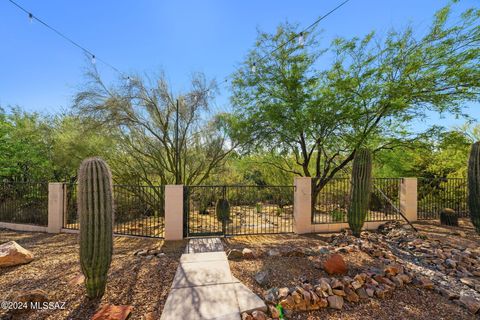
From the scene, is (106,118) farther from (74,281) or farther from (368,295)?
(368,295)

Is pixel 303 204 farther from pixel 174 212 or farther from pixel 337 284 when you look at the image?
pixel 174 212

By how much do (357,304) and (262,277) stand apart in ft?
4.23

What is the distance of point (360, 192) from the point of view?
5.45 meters

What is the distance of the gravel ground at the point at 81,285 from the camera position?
2645 mm

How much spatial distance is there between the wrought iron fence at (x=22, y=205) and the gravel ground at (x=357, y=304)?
7.37 m

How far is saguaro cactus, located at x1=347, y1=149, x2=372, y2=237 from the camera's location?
17.9 feet

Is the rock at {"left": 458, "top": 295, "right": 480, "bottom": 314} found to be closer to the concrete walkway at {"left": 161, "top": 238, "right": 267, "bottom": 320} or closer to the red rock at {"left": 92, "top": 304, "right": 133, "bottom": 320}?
the concrete walkway at {"left": 161, "top": 238, "right": 267, "bottom": 320}

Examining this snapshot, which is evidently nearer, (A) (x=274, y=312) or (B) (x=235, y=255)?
(A) (x=274, y=312)

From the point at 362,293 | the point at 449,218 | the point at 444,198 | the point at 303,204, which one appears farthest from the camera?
the point at 444,198

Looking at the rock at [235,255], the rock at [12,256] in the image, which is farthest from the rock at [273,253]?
the rock at [12,256]

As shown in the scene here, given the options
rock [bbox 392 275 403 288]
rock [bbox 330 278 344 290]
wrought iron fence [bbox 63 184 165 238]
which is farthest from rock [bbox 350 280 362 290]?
wrought iron fence [bbox 63 184 165 238]

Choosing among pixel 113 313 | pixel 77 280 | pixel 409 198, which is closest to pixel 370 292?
pixel 113 313

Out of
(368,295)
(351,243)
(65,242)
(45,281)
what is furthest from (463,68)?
(65,242)

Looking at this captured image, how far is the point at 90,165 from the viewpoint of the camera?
291 cm
